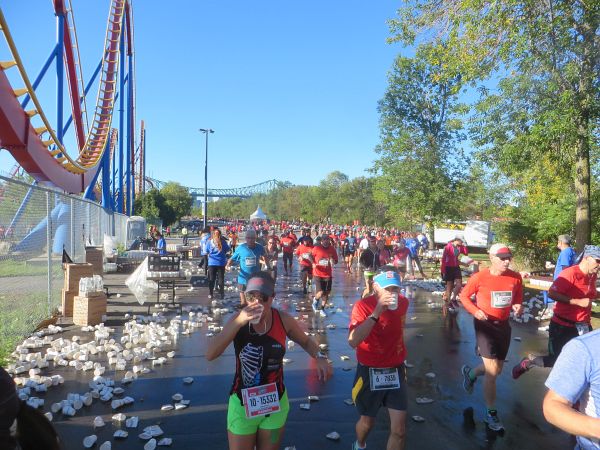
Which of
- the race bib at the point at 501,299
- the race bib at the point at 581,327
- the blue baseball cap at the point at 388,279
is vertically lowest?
the race bib at the point at 581,327

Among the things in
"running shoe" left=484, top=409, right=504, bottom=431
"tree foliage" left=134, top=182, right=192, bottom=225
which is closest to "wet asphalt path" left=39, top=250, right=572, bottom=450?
"running shoe" left=484, top=409, right=504, bottom=431

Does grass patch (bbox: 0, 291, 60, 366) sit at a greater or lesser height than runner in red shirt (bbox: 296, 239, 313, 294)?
lesser

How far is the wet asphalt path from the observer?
424 cm

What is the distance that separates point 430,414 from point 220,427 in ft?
7.07

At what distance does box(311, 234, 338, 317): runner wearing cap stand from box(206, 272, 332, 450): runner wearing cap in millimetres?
7140

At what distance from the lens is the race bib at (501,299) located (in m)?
4.77

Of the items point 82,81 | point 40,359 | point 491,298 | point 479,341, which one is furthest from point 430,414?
point 82,81

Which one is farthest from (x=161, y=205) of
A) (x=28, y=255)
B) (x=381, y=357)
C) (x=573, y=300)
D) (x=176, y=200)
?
(x=381, y=357)

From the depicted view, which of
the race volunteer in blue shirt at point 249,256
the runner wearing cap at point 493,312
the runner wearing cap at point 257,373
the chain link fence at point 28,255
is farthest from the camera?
the race volunteer in blue shirt at point 249,256

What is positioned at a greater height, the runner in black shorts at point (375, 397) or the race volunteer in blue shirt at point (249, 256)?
the race volunteer in blue shirt at point (249, 256)

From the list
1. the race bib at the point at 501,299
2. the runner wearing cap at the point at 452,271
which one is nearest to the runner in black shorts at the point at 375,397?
the race bib at the point at 501,299

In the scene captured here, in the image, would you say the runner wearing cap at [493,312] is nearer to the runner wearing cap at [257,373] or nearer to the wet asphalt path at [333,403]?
the wet asphalt path at [333,403]

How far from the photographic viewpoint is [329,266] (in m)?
10.4

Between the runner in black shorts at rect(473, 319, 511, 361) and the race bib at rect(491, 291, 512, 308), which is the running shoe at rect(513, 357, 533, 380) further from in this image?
the race bib at rect(491, 291, 512, 308)
